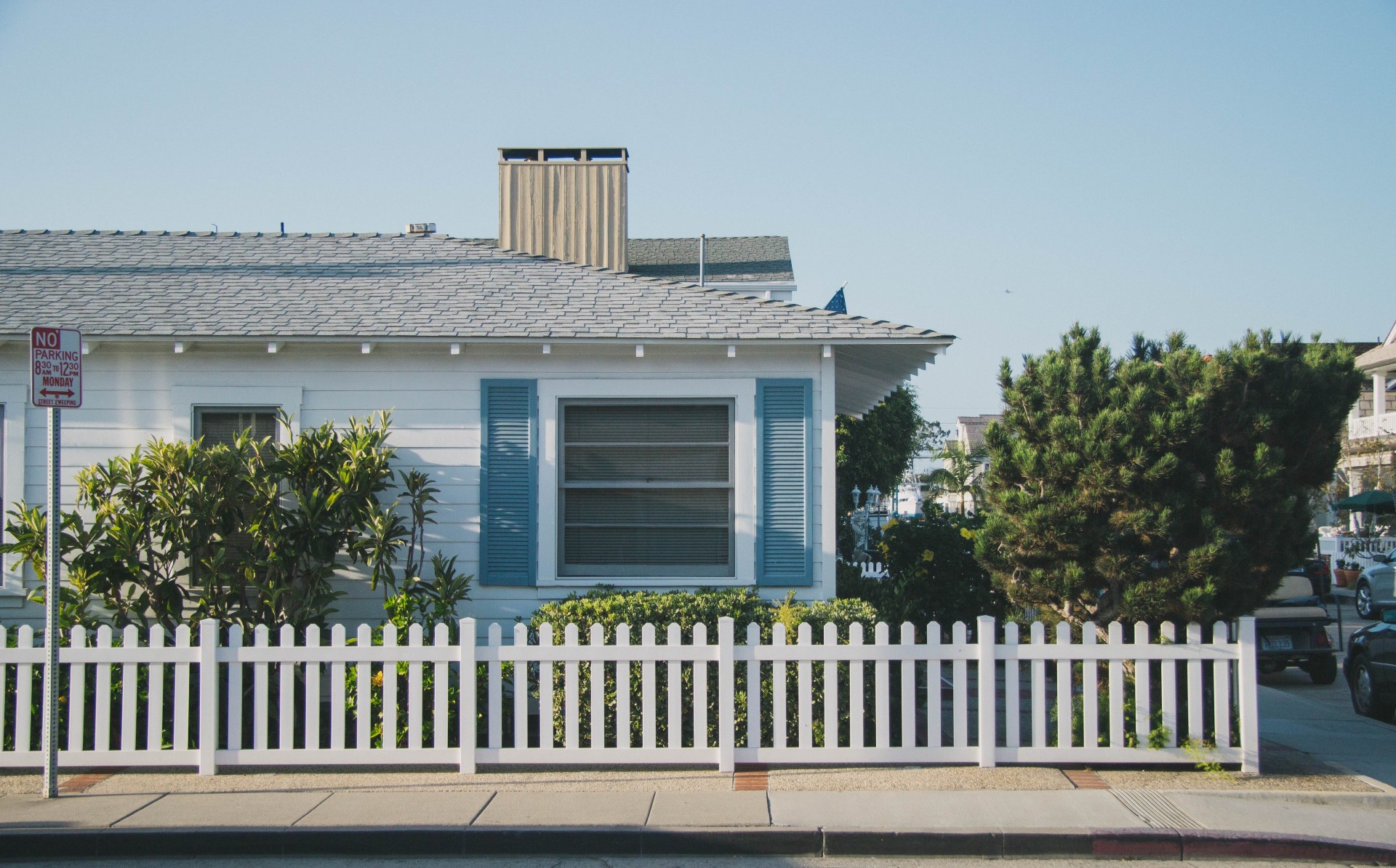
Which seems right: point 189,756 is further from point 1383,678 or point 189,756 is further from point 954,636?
point 1383,678

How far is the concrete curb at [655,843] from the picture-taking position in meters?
5.48

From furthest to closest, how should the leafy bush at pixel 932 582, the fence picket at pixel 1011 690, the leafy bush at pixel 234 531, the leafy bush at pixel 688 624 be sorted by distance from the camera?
the leafy bush at pixel 932 582
the leafy bush at pixel 234 531
the leafy bush at pixel 688 624
the fence picket at pixel 1011 690

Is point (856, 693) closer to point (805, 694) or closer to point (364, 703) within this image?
point (805, 694)

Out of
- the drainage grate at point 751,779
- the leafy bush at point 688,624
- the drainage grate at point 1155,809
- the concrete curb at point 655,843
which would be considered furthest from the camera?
the leafy bush at point 688,624

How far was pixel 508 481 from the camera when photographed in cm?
864

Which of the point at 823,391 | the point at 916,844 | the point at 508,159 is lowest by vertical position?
the point at 916,844

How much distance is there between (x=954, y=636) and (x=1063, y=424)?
1563mm

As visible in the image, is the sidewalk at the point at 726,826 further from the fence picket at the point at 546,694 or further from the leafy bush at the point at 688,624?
the leafy bush at the point at 688,624

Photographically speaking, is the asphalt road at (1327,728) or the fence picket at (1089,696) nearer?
the fence picket at (1089,696)

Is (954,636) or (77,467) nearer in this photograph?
(954,636)

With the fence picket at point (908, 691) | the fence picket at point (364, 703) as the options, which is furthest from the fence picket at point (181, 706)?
the fence picket at point (908, 691)

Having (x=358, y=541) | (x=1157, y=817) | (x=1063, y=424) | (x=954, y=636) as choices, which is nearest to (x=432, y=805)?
(x=358, y=541)

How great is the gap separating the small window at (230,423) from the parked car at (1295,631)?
35.1 ft

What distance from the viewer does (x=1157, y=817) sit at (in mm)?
5758
